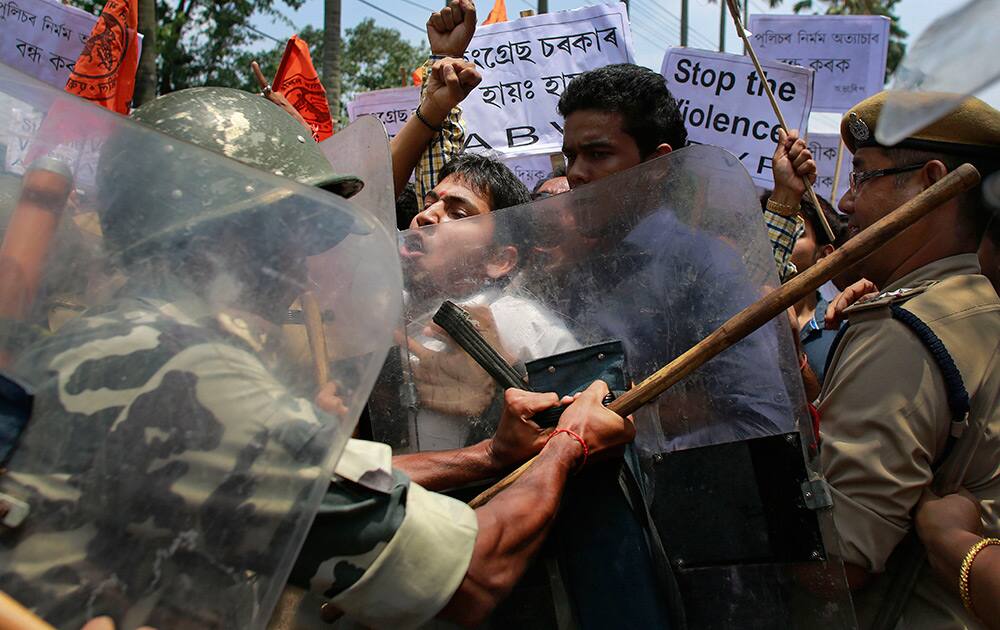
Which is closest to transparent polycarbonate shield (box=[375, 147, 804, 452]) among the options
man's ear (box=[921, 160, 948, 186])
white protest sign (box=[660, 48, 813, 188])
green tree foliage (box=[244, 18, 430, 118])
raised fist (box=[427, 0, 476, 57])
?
man's ear (box=[921, 160, 948, 186])

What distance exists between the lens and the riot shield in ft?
6.01

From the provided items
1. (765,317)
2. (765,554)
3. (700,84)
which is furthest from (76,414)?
(700,84)

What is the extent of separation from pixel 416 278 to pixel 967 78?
1598mm

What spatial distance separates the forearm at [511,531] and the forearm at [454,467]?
228 mm

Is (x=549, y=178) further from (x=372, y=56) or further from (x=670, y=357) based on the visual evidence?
(x=372, y=56)

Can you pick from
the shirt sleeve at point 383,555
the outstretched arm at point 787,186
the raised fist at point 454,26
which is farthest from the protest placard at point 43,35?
the shirt sleeve at point 383,555

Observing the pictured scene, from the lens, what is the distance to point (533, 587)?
6.36 ft

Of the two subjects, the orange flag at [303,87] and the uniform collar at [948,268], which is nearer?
the uniform collar at [948,268]

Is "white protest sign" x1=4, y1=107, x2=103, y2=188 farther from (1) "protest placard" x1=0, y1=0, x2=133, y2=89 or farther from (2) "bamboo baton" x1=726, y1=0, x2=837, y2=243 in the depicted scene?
(1) "protest placard" x1=0, y1=0, x2=133, y2=89

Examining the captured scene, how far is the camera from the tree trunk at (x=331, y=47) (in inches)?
556

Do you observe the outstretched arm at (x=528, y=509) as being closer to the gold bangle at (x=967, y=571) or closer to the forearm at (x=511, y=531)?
the forearm at (x=511, y=531)

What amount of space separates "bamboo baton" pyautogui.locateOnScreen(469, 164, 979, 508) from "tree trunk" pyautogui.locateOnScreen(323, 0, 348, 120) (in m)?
13.1

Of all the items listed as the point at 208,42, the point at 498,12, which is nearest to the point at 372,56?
the point at 208,42

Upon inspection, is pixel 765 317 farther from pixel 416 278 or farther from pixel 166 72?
pixel 166 72
